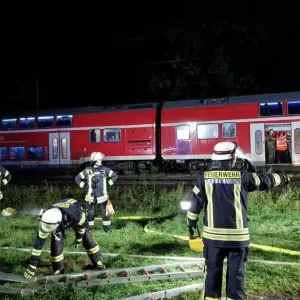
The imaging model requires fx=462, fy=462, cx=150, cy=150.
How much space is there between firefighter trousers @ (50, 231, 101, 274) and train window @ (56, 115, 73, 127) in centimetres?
1515

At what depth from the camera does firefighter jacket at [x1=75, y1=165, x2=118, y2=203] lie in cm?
901

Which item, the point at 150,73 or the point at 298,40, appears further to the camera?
the point at 150,73

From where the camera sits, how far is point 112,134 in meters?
20.2

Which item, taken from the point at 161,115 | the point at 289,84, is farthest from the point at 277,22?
the point at 161,115

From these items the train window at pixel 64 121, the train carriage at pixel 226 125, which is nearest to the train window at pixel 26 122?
the train window at pixel 64 121

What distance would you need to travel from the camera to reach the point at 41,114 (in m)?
22.4

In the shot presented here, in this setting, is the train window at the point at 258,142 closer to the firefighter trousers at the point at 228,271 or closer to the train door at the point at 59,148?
the train door at the point at 59,148

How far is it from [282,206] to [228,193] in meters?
Result: 6.60

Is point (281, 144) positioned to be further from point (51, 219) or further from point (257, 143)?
point (51, 219)

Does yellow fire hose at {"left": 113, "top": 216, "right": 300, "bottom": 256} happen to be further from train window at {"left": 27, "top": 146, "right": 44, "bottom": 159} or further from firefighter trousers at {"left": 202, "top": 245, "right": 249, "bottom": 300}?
train window at {"left": 27, "top": 146, "right": 44, "bottom": 159}

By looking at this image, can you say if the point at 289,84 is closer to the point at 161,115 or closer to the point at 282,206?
the point at 161,115

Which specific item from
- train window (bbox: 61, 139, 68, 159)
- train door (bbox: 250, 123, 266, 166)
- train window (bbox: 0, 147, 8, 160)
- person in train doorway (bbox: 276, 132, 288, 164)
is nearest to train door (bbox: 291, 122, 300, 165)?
person in train doorway (bbox: 276, 132, 288, 164)

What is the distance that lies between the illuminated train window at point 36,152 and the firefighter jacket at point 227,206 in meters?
18.4

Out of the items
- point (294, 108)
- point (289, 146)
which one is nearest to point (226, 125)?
point (289, 146)
